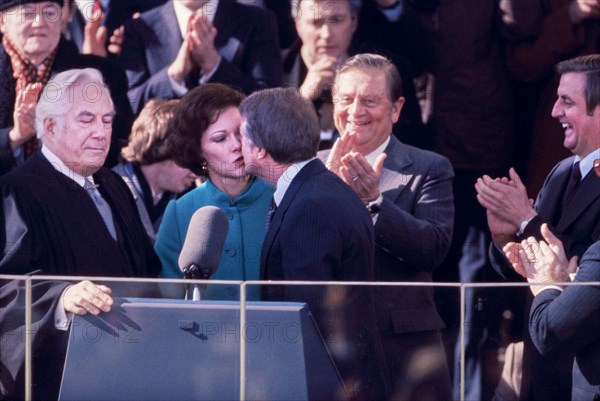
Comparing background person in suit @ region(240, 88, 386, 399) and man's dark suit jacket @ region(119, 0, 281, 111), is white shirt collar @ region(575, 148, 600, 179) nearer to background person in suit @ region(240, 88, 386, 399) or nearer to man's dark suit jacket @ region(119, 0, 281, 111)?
background person in suit @ region(240, 88, 386, 399)

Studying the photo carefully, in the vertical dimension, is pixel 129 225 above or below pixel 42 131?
below

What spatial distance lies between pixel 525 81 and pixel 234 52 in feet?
3.45

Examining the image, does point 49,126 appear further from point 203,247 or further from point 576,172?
point 576,172

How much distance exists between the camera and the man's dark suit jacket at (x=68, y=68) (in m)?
4.29

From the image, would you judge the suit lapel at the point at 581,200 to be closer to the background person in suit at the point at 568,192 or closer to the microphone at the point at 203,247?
the background person in suit at the point at 568,192

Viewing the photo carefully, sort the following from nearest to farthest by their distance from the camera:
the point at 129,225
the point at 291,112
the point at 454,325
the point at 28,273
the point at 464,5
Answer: the point at 454,325, the point at 28,273, the point at 291,112, the point at 129,225, the point at 464,5

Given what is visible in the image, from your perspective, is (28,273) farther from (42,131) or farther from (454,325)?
(454,325)

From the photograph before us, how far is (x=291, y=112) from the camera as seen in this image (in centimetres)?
338

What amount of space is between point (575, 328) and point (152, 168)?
210 cm

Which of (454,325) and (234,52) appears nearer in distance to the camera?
(454,325)

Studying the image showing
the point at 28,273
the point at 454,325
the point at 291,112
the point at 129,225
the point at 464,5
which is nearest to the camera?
the point at 454,325

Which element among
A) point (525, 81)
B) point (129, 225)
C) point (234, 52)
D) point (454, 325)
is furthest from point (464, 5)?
point (454, 325)

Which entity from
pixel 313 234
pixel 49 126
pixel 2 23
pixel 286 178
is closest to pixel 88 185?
pixel 49 126

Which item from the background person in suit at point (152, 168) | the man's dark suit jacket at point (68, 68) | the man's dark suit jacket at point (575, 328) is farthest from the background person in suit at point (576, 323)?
→ the man's dark suit jacket at point (68, 68)
